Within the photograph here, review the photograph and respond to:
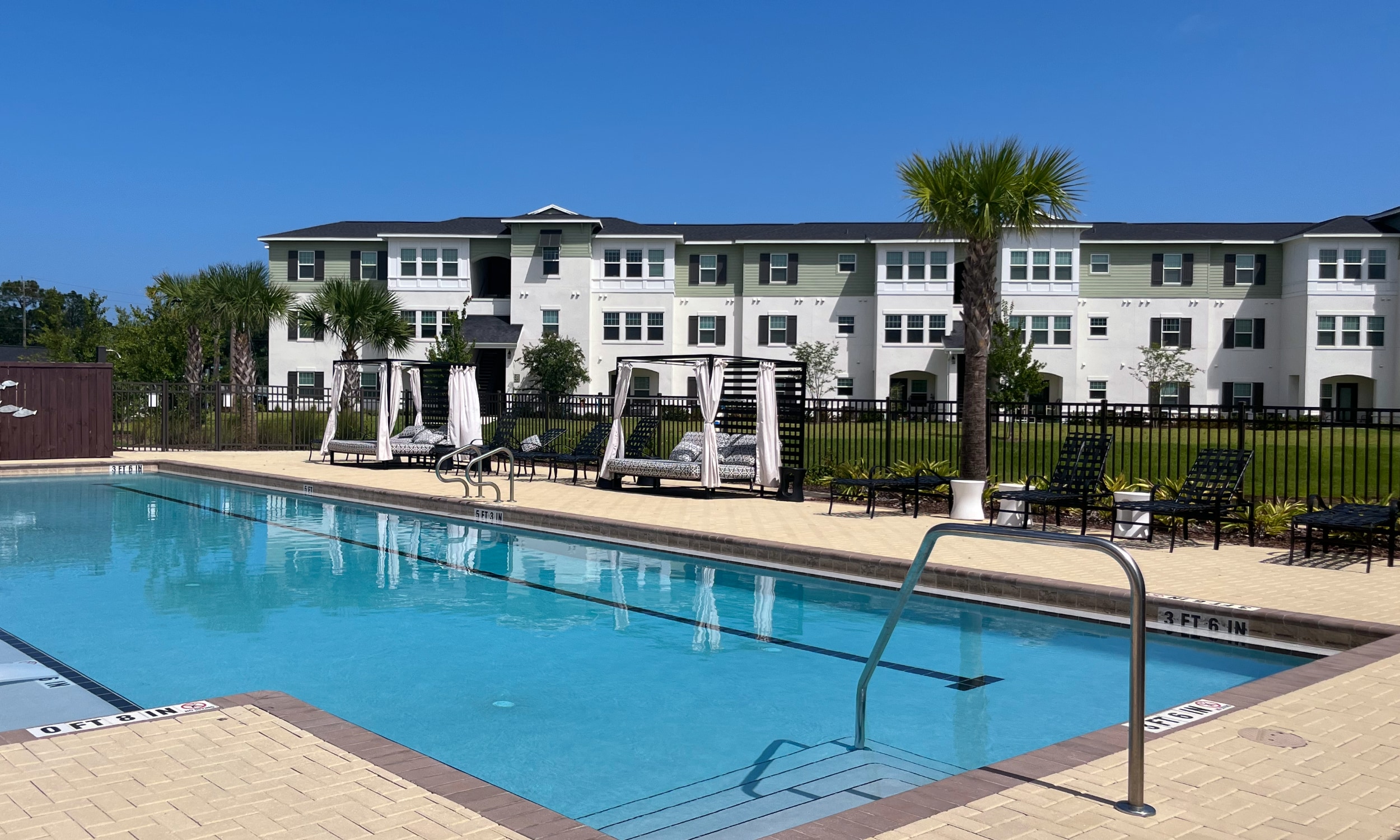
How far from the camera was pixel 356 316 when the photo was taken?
110 ft

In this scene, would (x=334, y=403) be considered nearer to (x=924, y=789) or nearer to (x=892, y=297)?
(x=924, y=789)

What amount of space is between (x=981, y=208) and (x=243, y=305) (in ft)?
85.1

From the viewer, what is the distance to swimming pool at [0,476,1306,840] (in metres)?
5.38

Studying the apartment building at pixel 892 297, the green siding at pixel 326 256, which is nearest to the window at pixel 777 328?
the apartment building at pixel 892 297

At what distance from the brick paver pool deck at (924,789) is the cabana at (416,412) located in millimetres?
17995

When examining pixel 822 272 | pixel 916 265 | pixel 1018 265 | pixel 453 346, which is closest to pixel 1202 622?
pixel 453 346

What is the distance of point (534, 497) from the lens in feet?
55.5

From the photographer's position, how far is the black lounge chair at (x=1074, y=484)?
41.2ft

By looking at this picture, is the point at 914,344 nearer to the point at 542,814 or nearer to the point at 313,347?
the point at 313,347

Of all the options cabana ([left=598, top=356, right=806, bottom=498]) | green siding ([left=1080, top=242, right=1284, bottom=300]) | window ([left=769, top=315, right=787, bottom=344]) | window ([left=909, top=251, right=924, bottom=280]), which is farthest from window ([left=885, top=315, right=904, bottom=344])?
cabana ([left=598, top=356, right=806, bottom=498])

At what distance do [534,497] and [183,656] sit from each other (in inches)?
369

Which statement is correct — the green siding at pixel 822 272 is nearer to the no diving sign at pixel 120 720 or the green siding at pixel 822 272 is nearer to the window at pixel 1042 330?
the window at pixel 1042 330

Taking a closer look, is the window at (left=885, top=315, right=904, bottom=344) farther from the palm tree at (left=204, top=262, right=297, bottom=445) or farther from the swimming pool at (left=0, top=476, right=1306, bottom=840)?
the swimming pool at (left=0, top=476, right=1306, bottom=840)

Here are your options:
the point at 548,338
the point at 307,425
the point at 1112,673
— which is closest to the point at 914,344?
the point at 548,338
